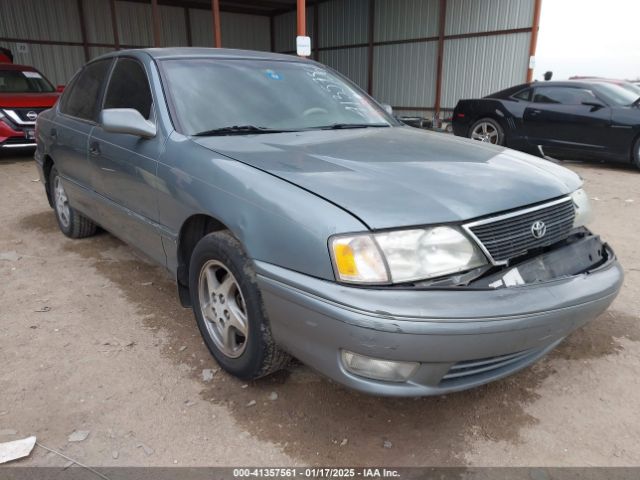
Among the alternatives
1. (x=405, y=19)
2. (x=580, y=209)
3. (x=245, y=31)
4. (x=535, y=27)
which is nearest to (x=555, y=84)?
(x=535, y=27)

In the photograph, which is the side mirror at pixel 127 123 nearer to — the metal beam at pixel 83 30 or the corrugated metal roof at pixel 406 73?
the corrugated metal roof at pixel 406 73

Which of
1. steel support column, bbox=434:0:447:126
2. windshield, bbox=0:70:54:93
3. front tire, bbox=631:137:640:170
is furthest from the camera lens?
steel support column, bbox=434:0:447:126

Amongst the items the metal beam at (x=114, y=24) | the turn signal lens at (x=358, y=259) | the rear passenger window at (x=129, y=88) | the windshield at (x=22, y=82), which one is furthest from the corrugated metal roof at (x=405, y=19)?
the turn signal lens at (x=358, y=259)

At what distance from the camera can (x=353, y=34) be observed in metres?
18.0

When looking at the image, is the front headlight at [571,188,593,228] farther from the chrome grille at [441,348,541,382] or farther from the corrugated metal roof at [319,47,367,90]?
the corrugated metal roof at [319,47,367,90]

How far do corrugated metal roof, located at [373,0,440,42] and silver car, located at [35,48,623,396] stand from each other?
1419 centimetres

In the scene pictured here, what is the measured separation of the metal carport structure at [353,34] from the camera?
13.9 meters

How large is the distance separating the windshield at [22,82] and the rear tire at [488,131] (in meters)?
8.11

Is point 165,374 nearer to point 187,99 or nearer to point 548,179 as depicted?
point 187,99

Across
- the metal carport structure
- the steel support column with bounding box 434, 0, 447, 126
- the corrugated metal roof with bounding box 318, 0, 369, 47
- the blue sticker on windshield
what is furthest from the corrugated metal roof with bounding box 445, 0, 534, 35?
the blue sticker on windshield

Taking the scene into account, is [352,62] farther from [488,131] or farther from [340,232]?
[340,232]

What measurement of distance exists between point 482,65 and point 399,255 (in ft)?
46.9

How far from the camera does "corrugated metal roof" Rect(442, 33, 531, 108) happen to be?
1335cm

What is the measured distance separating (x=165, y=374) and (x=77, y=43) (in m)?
19.0
